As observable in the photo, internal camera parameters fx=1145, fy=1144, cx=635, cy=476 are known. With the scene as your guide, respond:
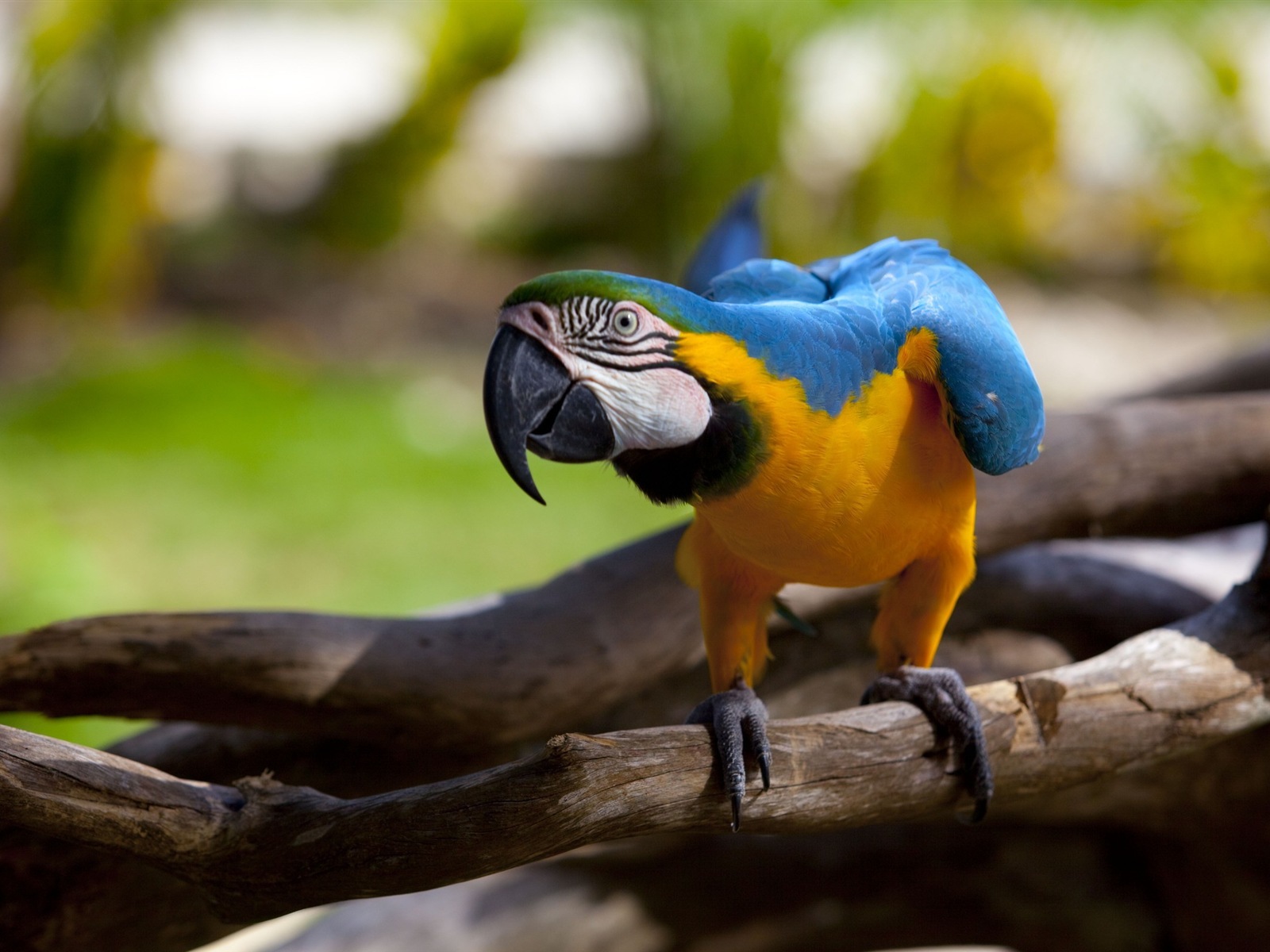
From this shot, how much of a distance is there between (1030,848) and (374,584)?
2.23 m

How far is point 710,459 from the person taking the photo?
119 cm

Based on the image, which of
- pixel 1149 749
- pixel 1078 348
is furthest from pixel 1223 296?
Answer: pixel 1149 749

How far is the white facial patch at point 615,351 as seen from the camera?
3.67 ft

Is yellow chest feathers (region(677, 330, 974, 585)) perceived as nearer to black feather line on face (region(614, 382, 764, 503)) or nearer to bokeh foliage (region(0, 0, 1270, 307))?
black feather line on face (region(614, 382, 764, 503))

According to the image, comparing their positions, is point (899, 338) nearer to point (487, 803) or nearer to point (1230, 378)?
point (487, 803)

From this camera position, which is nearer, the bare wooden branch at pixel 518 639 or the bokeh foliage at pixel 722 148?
the bare wooden branch at pixel 518 639

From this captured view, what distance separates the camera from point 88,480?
4215 millimetres

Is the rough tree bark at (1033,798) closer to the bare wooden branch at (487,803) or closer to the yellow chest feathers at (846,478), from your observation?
the bare wooden branch at (487,803)

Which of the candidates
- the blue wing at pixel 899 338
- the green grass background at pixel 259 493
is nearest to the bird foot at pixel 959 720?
the blue wing at pixel 899 338

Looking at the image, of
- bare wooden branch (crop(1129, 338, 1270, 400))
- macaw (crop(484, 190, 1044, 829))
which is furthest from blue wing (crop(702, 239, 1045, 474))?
bare wooden branch (crop(1129, 338, 1270, 400))

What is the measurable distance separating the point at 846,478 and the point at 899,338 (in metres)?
0.20

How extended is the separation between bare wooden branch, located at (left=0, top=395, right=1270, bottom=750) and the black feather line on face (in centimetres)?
62

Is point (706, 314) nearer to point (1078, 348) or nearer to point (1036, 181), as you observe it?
point (1078, 348)

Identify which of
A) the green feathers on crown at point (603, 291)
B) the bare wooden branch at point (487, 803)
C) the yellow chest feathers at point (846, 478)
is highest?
the green feathers on crown at point (603, 291)
